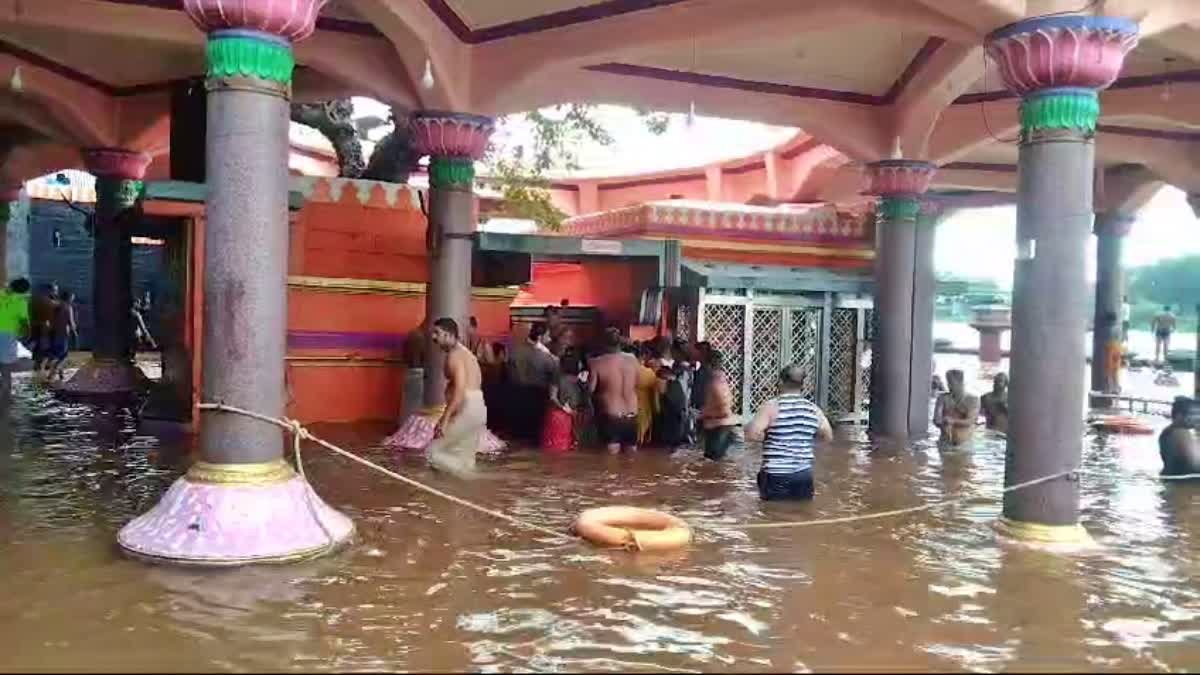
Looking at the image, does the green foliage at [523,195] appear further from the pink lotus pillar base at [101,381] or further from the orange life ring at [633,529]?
the orange life ring at [633,529]

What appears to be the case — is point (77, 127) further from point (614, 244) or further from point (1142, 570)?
point (1142, 570)

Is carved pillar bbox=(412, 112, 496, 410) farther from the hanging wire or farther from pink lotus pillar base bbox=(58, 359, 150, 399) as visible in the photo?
pink lotus pillar base bbox=(58, 359, 150, 399)

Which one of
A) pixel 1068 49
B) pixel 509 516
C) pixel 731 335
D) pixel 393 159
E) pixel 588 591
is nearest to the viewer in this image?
pixel 588 591

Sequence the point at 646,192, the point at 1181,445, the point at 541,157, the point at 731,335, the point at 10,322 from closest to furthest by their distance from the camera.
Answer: the point at 1181,445, the point at 731,335, the point at 10,322, the point at 541,157, the point at 646,192

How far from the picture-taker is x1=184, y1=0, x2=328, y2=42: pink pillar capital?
646cm

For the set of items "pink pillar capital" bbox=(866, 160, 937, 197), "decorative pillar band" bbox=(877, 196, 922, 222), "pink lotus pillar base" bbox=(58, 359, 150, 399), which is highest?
"pink pillar capital" bbox=(866, 160, 937, 197)

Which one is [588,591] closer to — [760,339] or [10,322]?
[760,339]

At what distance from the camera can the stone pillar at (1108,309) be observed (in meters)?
19.2

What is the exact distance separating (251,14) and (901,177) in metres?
8.73

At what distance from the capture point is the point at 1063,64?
7.23m

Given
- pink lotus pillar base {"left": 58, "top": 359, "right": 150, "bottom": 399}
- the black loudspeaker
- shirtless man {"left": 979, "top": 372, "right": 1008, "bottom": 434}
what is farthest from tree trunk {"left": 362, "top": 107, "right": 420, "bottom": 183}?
shirtless man {"left": 979, "top": 372, "right": 1008, "bottom": 434}

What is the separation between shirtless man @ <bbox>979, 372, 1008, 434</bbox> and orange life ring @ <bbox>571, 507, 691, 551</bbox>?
687 centimetres

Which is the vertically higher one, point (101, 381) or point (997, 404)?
point (997, 404)

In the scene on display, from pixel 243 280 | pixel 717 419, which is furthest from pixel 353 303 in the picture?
pixel 243 280
